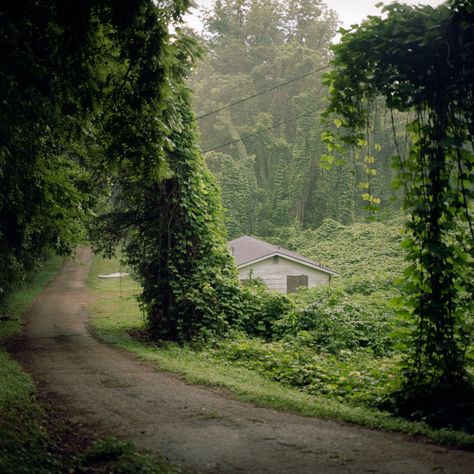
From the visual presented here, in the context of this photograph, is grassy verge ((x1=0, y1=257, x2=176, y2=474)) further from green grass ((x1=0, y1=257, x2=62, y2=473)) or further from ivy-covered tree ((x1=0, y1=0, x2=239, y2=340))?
ivy-covered tree ((x1=0, y1=0, x2=239, y2=340))

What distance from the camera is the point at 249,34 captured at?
200 feet

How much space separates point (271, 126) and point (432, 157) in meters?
52.8

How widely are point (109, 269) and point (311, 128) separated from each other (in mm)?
26452

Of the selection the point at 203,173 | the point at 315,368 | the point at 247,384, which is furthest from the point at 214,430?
the point at 203,173

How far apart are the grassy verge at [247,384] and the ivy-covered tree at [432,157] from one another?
712 millimetres

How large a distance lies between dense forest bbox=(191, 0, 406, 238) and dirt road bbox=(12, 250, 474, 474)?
1786 inches

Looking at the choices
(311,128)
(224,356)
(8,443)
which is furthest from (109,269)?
(8,443)

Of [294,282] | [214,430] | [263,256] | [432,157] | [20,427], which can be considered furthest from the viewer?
[294,282]

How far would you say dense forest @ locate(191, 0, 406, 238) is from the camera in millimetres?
55250

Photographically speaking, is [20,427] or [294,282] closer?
[20,427]

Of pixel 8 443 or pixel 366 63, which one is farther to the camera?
pixel 366 63

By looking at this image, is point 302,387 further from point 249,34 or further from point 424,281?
point 249,34

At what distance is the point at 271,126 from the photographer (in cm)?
5812

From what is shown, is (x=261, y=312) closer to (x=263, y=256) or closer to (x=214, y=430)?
(x=214, y=430)
